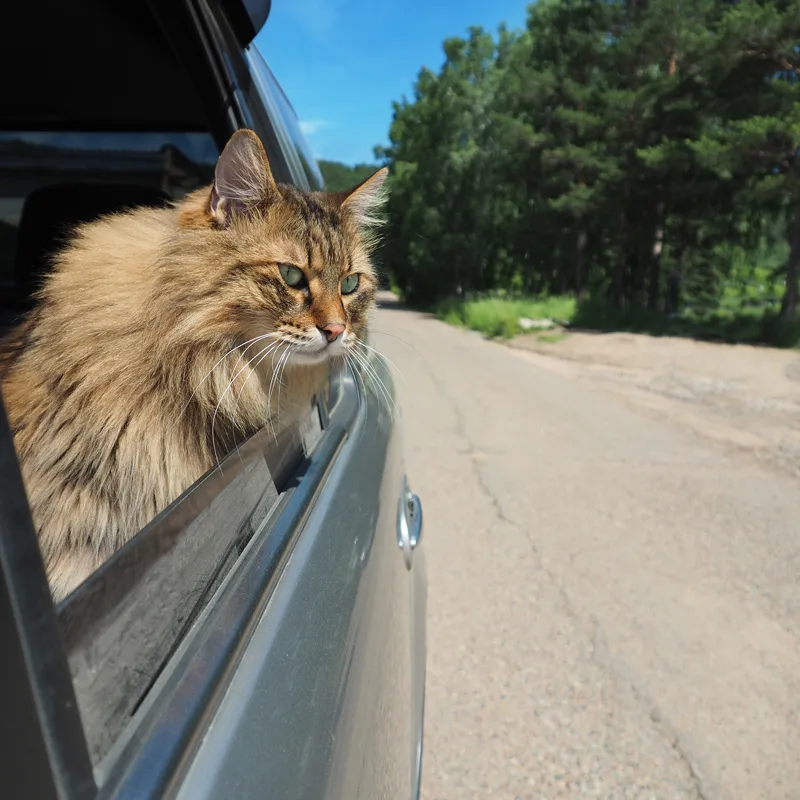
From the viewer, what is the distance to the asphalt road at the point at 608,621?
9.41 feet

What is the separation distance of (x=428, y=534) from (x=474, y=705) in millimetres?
2083

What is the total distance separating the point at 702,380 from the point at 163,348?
13.2 metres

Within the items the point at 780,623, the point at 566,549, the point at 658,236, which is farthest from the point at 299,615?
the point at 658,236

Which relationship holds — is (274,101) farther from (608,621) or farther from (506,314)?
(506,314)

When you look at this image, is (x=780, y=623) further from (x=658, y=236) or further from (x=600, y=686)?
(x=658, y=236)

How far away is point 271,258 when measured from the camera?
1.74 m

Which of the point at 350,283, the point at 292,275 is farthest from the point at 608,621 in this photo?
the point at 292,275

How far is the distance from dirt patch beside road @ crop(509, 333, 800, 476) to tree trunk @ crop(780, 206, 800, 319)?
93.8 inches

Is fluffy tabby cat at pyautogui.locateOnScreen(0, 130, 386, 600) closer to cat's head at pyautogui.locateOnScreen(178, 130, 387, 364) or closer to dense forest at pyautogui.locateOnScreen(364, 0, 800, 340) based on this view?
cat's head at pyautogui.locateOnScreen(178, 130, 387, 364)

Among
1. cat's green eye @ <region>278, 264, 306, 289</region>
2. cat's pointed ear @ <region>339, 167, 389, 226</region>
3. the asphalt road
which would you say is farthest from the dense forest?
cat's green eye @ <region>278, 264, 306, 289</region>

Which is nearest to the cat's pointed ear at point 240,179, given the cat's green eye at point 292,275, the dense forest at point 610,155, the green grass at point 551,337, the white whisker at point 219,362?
the cat's green eye at point 292,275

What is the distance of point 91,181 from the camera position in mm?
3002

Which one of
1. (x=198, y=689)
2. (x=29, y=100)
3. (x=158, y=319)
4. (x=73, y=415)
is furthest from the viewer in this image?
(x=29, y=100)

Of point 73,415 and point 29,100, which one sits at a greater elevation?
point 29,100
